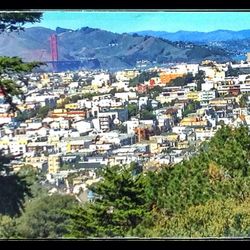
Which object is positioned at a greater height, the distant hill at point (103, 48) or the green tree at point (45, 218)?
the distant hill at point (103, 48)

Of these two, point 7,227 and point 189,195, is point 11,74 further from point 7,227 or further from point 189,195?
point 189,195

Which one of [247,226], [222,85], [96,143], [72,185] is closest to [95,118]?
[96,143]

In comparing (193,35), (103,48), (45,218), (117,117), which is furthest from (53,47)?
Answer: (45,218)

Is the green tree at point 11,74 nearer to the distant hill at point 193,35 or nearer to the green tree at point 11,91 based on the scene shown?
the green tree at point 11,91

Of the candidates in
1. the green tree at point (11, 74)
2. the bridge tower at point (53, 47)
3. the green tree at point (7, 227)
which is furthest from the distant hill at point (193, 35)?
the green tree at point (7, 227)

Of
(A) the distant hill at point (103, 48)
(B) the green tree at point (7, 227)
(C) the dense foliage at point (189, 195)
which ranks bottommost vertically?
(B) the green tree at point (7, 227)

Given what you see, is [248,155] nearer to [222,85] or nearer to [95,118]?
[222,85]

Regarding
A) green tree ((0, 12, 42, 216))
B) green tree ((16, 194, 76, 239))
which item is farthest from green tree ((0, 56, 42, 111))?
green tree ((16, 194, 76, 239))

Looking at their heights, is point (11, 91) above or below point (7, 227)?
above
